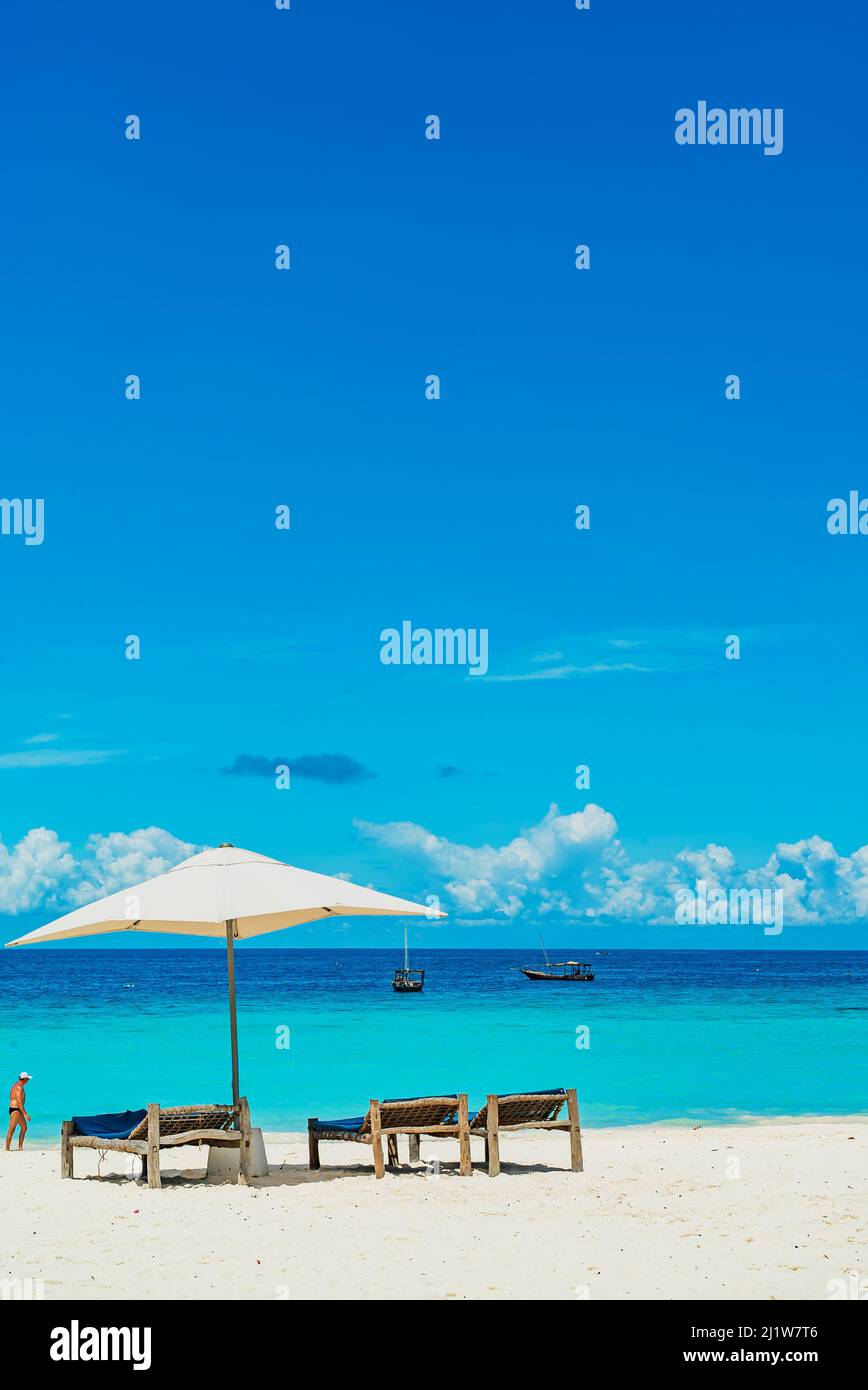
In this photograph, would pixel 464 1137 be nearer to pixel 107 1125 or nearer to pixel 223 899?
pixel 223 899

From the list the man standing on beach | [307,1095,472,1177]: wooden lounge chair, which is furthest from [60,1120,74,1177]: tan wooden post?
the man standing on beach

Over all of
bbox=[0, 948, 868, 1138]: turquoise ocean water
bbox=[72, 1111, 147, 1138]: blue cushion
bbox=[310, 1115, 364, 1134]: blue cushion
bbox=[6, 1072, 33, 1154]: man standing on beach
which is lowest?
bbox=[0, 948, 868, 1138]: turquoise ocean water

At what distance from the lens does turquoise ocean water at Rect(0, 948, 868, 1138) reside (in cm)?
2414

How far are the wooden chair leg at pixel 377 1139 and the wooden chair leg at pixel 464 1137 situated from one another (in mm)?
668

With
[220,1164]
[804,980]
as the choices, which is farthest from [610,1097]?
[804,980]

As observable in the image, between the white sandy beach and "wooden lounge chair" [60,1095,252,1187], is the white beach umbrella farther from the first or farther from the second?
the white sandy beach

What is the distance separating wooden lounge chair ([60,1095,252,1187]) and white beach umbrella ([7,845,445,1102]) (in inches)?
10.0

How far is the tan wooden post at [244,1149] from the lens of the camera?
10.8 meters

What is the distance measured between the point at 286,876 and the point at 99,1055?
27.1 m

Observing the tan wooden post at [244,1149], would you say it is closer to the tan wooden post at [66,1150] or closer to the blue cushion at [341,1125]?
the blue cushion at [341,1125]

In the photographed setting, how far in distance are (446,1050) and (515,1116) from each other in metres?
25.9

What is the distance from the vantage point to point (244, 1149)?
10.9 meters

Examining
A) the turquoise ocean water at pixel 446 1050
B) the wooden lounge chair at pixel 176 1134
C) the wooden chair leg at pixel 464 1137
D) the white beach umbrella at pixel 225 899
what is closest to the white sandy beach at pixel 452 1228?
the wooden chair leg at pixel 464 1137
